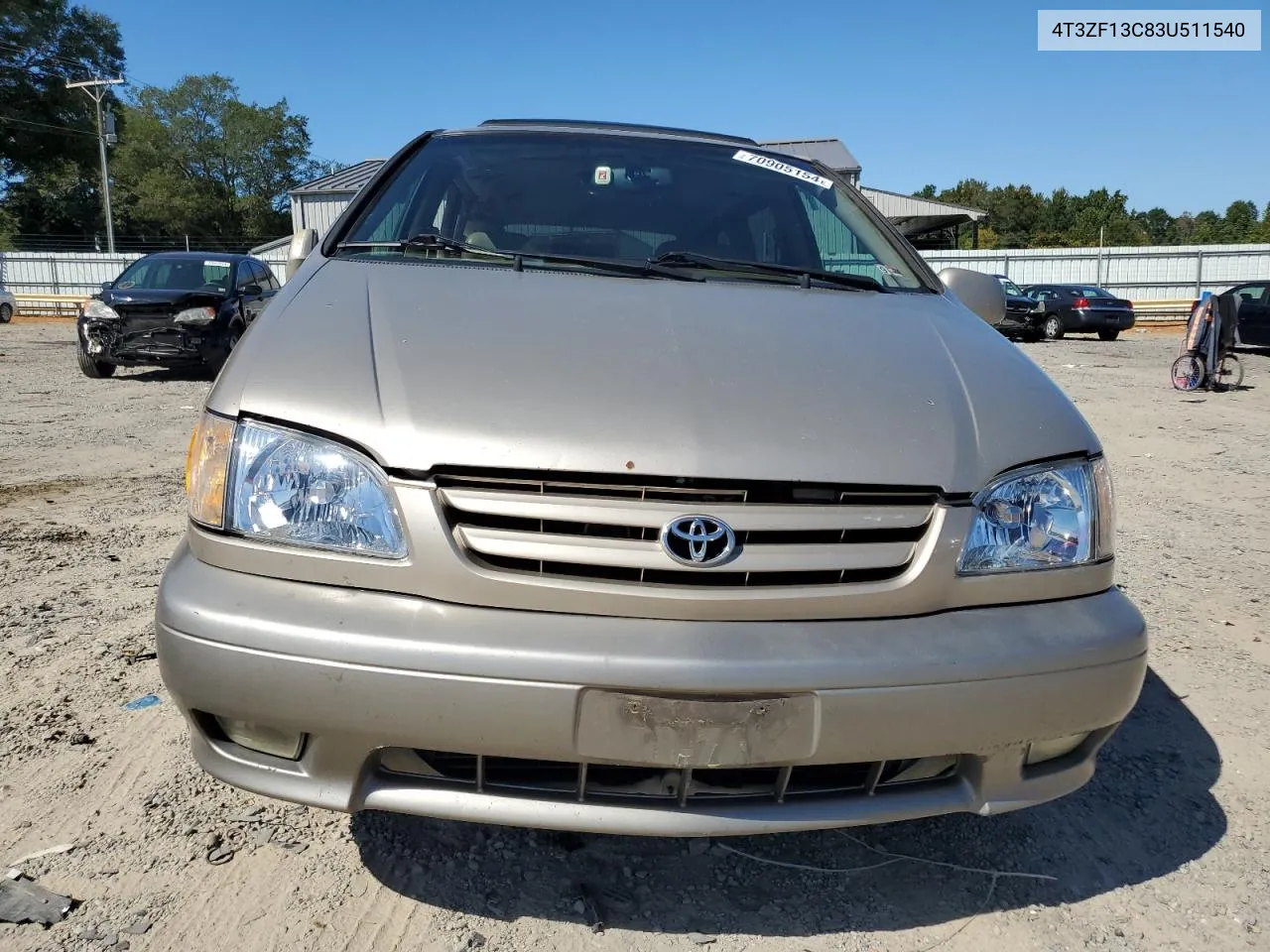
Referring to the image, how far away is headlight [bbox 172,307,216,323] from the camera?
10.1 m

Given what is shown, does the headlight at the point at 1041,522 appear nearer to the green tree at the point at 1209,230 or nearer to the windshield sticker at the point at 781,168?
the windshield sticker at the point at 781,168

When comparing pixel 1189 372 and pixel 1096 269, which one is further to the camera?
pixel 1096 269

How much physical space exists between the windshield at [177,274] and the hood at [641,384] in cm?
996

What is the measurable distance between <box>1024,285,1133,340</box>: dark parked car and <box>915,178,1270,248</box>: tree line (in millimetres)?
44438

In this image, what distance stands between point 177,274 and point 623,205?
1010 centimetres

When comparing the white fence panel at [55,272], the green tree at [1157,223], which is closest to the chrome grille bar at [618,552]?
the white fence panel at [55,272]

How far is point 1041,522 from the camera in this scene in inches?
69.3

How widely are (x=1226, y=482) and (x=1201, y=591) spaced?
273cm

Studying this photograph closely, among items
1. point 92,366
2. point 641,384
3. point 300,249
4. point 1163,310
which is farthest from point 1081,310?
point 641,384

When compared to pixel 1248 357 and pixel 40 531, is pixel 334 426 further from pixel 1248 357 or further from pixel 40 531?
pixel 1248 357

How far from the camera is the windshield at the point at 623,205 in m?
2.62

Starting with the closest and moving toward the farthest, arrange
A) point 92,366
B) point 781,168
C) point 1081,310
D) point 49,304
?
point 781,168 → point 92,366 → point 1081,310 → point 49,304

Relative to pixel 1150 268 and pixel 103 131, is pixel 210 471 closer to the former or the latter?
pixel 1150 268

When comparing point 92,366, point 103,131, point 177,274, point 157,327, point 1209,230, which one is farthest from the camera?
point 1209,230
